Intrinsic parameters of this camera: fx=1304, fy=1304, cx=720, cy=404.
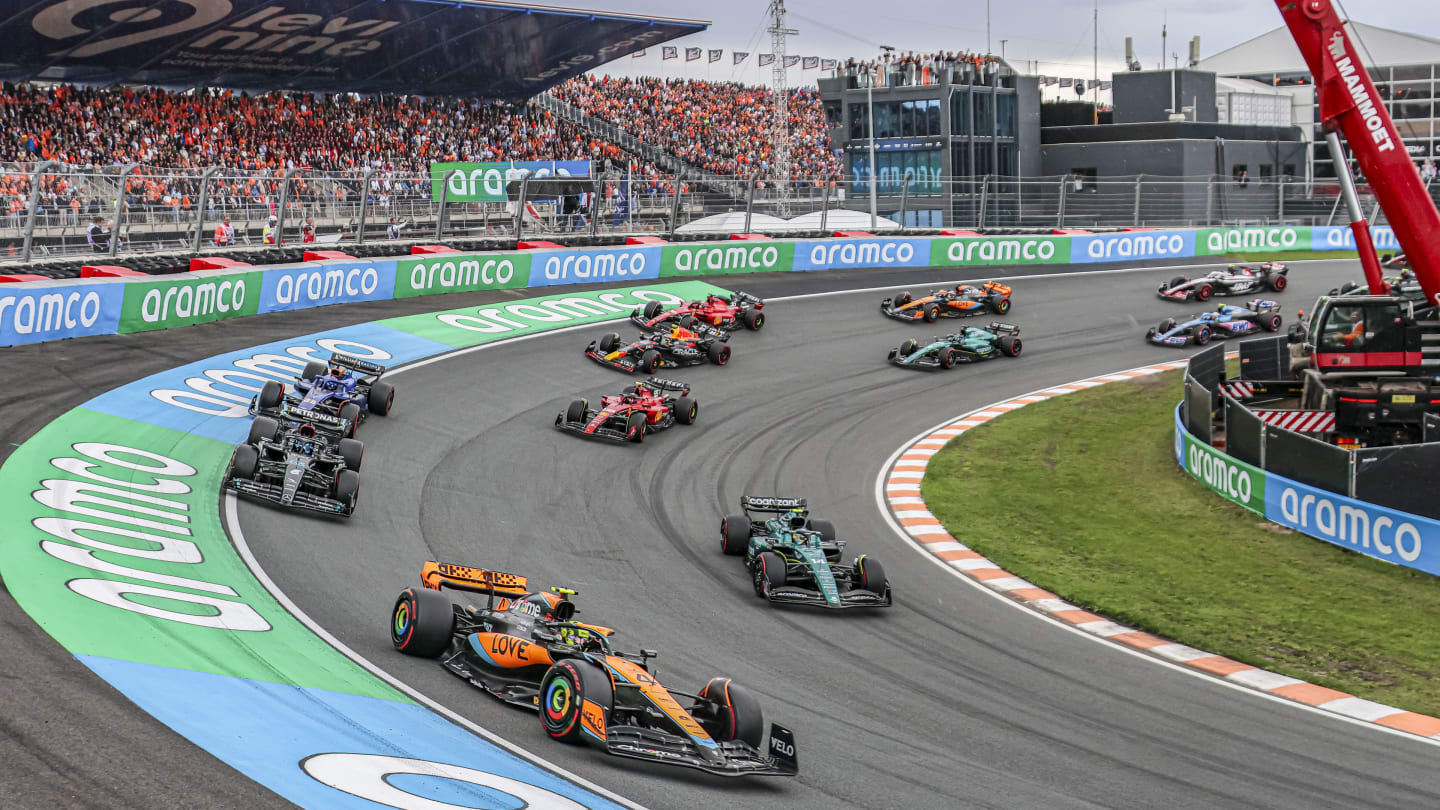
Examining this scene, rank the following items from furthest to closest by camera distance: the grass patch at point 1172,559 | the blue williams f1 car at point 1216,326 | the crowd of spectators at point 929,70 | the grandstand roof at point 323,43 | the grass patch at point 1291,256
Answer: the crowd of spectators at point 929,70, the grandstand roof at point 323,43, the grass patch at point 1291,256, the blue williams f1 car at point 1216,326, the grass patch at point 1172,559

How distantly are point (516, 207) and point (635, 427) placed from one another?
14.3 m

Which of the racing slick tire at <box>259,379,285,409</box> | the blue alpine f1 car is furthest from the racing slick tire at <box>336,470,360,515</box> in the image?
the racing slick tire at <box>259,379,285,409</box>

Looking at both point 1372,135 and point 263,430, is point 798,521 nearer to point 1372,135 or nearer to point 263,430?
point 263,430

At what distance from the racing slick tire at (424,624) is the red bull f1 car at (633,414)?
9541mm

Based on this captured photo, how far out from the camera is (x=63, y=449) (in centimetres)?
1560

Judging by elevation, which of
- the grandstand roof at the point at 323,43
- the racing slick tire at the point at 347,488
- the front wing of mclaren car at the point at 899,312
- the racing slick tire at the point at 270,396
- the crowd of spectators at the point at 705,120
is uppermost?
the grandstand roof at the point at 323,43

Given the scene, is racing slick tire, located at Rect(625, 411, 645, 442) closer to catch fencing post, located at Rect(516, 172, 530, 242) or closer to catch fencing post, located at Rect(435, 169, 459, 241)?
catch fencing post, located at Rect(435, 169, 459, 241)

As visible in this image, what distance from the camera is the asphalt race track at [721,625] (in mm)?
9039

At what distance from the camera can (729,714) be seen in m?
9.42

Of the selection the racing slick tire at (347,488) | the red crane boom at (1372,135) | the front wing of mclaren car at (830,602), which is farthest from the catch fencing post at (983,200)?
the racing slick tire at (347,488)

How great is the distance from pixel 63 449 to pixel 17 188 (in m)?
9.51

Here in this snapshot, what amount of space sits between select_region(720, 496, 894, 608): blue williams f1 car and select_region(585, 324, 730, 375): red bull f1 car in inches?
383

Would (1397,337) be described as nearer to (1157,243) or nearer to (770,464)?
(770,464)

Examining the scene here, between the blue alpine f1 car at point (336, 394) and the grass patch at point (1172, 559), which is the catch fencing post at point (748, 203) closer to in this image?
the grass patch at point (1172, 559)
